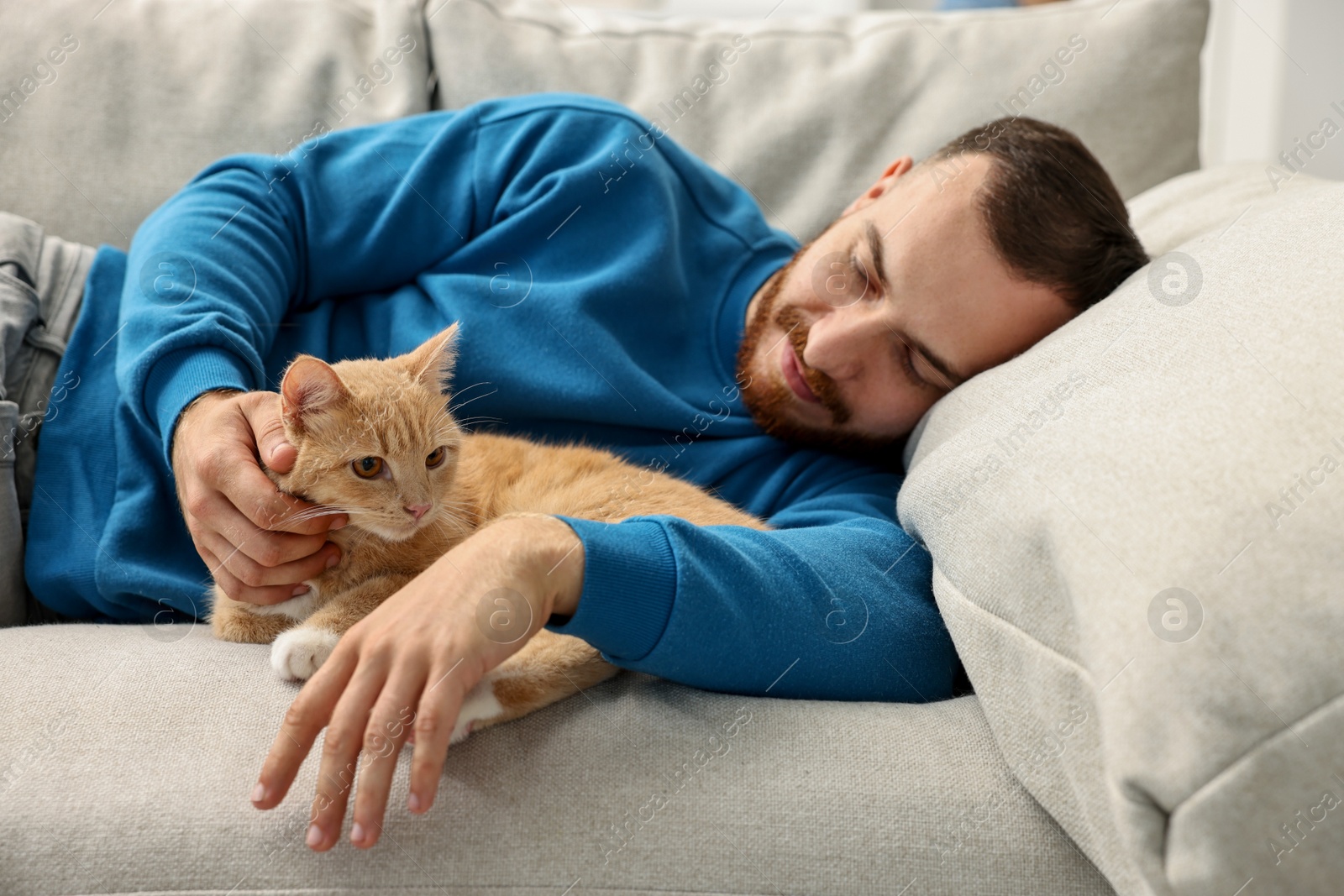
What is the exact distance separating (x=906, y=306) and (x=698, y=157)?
2.49 feet

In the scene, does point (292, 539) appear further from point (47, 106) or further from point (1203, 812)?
point (47, 106)

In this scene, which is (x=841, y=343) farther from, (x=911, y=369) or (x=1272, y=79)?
(x=1272, y=79)

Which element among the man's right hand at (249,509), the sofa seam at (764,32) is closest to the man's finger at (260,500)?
the man's right hand at (249,509)

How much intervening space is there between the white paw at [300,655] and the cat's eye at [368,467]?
8.3 inches

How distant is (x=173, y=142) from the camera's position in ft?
5.95

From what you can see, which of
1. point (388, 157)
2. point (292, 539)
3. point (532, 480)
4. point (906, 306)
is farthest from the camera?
point (388, 157)

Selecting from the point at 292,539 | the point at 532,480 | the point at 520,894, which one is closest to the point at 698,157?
the point at 532,480

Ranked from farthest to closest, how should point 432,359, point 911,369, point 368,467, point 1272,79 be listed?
1. point 1272,79
2. point 911,369
3. point 432,359
4. point 368,467

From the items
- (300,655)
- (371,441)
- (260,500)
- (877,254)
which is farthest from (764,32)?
(300,655)

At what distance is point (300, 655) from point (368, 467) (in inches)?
9.7

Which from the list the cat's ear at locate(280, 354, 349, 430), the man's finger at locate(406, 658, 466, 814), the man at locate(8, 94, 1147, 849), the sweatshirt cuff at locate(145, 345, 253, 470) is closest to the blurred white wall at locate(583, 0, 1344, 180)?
the man at locate(8, 94, 1147, 849)

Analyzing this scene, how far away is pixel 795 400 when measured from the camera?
1600mm

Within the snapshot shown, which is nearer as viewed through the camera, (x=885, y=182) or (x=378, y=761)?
(x=378, y=761)

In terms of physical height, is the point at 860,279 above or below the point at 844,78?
below
